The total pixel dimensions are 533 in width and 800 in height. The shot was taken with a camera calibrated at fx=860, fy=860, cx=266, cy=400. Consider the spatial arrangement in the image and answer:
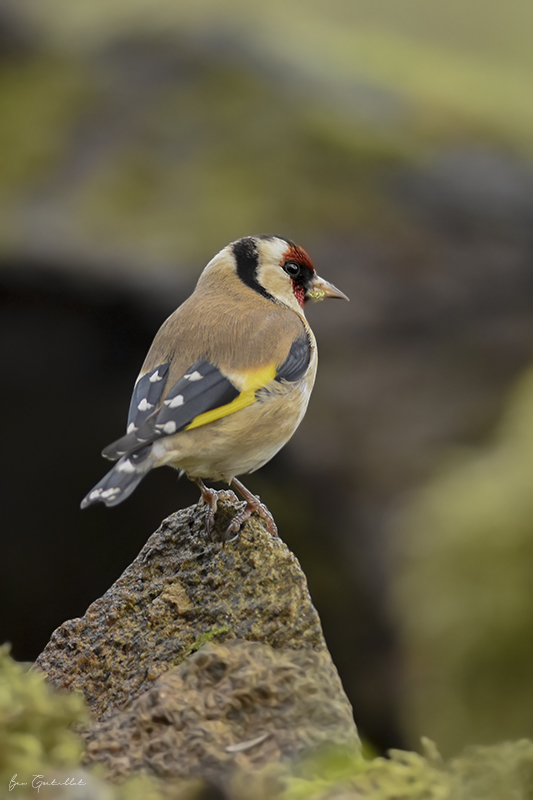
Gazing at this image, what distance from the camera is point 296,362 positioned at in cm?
408

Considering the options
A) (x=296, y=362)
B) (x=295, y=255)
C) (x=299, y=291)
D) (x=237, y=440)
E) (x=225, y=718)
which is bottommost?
(x=225, y=718)

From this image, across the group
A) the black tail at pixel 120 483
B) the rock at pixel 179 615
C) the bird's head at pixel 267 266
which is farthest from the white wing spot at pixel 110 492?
the bird's head at pixel 267 266

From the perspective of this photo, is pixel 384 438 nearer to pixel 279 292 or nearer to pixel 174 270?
pixel 174 270

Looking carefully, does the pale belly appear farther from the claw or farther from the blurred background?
the blurred background

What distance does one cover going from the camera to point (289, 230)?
9211 millimetres

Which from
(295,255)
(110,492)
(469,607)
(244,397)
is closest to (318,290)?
(295,255)

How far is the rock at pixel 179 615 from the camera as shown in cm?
→ 286

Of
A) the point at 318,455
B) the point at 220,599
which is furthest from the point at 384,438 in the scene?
the point at 220,599

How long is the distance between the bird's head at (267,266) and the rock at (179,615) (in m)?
1.50

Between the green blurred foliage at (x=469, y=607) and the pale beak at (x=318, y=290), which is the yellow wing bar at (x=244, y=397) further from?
the green blurred foliage at (x=469, y=607)

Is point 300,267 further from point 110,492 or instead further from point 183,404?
point 110,492

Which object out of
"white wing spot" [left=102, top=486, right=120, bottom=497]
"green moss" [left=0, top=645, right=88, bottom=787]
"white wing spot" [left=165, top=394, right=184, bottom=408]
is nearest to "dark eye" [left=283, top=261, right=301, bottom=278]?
"white wing spot" [left=165, top=394, right=184, bottom=408]

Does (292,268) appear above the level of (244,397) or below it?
above

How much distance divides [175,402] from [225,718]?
1.40 metres
